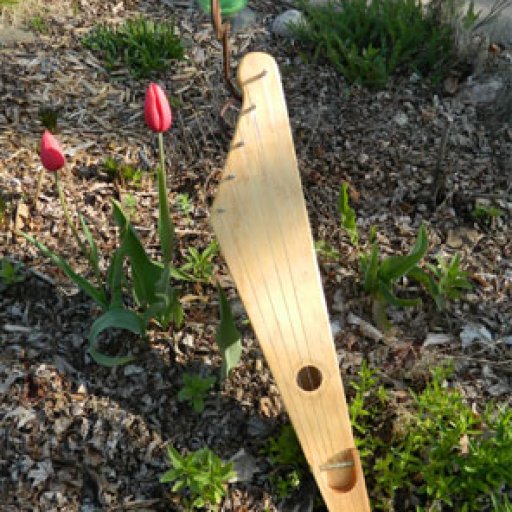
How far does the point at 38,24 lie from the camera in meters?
3.12

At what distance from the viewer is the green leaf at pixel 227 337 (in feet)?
5.91

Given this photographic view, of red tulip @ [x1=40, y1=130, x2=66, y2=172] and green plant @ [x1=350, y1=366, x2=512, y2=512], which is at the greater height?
red tulip @ [x1=40, y1=130, x2=66, y2=172]

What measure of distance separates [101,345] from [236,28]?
1.72 m

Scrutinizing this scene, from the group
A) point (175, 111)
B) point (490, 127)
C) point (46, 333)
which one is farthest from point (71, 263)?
point (490, 127)

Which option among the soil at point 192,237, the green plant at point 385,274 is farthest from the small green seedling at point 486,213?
the green plant at point 385,274

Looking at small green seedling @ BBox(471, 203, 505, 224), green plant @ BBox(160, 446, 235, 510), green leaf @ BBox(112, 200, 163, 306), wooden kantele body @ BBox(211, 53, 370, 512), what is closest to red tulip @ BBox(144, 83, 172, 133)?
wooden kantele body @ BBox(211, 53, 370, 512)

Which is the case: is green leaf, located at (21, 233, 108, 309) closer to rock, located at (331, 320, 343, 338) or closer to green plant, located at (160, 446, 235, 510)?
green plant, located at (160, 446, 235, 510)

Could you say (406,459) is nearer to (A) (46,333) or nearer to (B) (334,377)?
(B) (334,377)

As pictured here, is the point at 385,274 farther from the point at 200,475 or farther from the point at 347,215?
the point at 200,475

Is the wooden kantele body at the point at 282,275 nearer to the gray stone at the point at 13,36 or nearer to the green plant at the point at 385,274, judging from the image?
the green plant at the point at 385,274

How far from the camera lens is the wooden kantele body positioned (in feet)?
5.62

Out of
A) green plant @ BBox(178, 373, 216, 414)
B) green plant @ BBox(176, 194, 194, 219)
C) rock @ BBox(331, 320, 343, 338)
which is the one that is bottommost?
rock @ BBox(331, 320, 343, 338)

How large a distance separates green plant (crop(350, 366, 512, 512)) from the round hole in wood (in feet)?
0.69

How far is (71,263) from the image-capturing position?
91.9 inches
